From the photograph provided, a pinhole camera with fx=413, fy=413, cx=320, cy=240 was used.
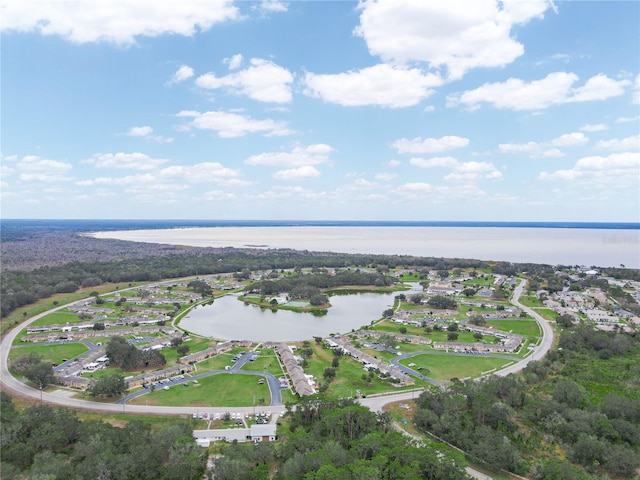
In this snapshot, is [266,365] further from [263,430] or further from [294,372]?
[263,430]

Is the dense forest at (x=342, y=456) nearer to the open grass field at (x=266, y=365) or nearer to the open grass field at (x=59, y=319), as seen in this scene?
the open grass field at (x=266, y=365)

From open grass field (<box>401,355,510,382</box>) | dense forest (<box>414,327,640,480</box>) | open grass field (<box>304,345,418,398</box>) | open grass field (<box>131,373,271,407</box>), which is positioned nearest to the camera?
dense forest (<box>414,327,640,480</box>)

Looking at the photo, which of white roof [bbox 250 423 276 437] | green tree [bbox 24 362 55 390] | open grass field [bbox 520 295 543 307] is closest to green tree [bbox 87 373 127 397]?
green tree [bbox 24 362 55 390]

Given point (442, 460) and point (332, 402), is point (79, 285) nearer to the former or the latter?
point (332, 402)

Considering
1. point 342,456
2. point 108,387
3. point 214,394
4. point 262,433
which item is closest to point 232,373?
point 214,394

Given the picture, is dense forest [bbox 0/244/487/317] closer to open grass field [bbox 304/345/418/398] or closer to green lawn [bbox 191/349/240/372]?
green lawn [bbox 191/349/240/372]

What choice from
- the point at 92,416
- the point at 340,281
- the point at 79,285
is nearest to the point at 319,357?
the point at 92,416
